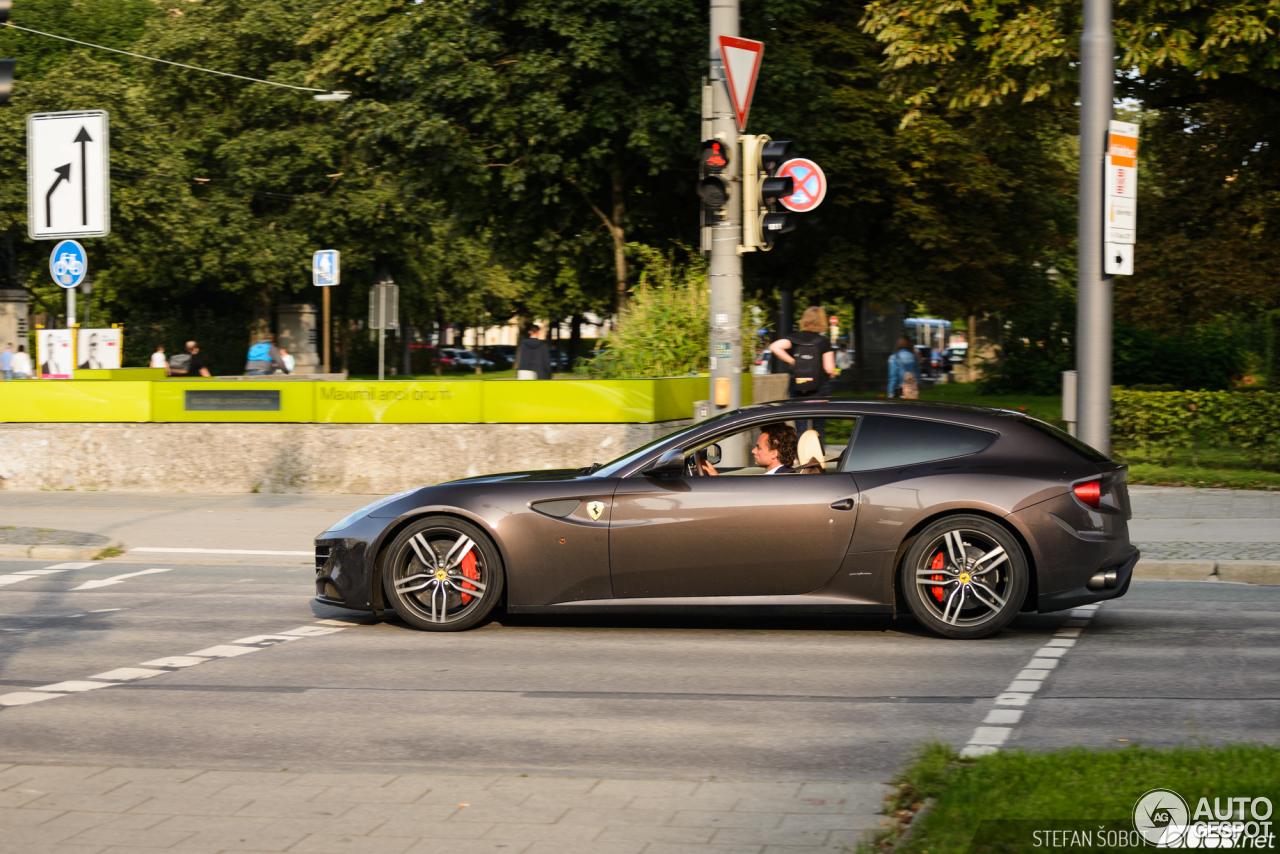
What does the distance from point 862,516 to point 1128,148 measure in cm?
458

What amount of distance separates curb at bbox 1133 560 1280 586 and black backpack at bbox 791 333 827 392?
5.03m

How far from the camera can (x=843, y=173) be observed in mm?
27953

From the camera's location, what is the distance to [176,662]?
764 centimetres

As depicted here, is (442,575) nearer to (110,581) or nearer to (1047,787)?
(110,581)

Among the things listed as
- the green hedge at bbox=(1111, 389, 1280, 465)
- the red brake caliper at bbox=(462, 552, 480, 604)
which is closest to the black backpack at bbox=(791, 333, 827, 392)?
the green hedge at bbox=(1111, 389, 1280, 465)

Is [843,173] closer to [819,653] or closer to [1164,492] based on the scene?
[1164,492]

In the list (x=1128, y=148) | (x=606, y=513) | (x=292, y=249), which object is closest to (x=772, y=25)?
(x=1128, y=148)

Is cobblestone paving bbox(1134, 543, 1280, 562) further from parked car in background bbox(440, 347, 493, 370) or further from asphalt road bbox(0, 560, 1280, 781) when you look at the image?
parked car in background bbox(440, 347, 493, 370)

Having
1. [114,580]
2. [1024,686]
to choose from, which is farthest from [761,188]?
[1024,686]

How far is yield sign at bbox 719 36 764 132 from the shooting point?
1228cm

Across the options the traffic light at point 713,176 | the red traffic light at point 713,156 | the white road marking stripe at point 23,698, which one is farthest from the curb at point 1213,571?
the white road marking stripe at point 23,698

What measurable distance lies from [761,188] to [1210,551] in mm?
4774

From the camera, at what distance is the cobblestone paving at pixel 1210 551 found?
35.9ft

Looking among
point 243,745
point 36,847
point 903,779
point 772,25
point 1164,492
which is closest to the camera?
point 36,847
